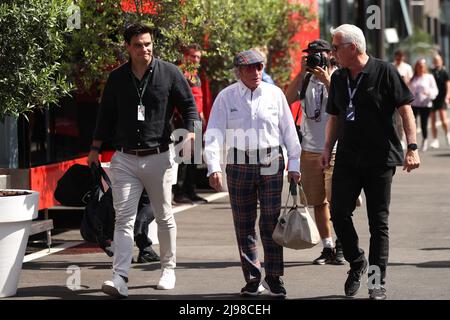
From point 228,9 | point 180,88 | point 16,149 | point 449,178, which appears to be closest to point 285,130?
point 180,88

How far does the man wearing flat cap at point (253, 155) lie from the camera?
27.2 ft

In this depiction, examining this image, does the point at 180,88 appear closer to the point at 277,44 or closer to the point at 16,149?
the point at 16,149

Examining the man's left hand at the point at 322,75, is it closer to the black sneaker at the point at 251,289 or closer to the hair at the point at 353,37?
the hair at the point at 353,37

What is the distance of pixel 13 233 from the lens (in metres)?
8.39

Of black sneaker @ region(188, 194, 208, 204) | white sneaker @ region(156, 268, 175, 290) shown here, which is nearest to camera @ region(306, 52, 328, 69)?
white sneaker @ region(156, 268, 175, 290)

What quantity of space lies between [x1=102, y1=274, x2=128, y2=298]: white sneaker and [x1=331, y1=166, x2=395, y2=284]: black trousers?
1545 mm

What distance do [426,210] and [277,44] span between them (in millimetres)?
7021

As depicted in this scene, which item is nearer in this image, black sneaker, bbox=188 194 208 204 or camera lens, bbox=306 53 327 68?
camera lens, bbox=306 53 327 68

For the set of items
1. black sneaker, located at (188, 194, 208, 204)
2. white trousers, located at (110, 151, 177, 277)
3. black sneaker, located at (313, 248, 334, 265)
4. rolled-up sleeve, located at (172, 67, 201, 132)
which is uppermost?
rolled-up sleeve, located at (172, 67, 201, 132)

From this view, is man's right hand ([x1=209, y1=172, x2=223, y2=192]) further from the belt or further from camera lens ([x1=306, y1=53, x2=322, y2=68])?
camera lens ([x1=306, y1=53, x2=322, y2=68])

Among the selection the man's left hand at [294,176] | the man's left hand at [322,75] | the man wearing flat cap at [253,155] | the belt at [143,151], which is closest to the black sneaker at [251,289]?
the man wearing flat cap at [253,155]

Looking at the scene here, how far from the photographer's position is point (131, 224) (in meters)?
8.51

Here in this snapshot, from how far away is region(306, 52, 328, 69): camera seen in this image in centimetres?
976

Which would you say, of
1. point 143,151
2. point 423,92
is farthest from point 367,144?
point 423,92
